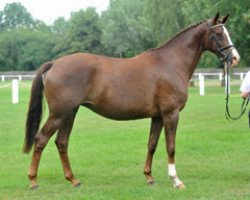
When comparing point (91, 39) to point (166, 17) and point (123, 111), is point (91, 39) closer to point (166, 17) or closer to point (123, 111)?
point (166, 17)

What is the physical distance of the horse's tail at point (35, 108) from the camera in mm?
7695

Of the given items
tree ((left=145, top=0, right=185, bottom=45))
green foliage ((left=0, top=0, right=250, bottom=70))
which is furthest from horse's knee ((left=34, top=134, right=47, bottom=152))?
green foliage ((left=0, top=0, right=250, bottom=70))

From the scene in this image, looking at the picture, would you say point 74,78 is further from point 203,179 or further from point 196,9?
point 196,9

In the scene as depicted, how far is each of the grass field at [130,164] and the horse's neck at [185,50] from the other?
5.82 ft

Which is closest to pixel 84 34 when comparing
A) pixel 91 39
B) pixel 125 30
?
pixel 91 39

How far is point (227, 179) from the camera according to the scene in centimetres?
809

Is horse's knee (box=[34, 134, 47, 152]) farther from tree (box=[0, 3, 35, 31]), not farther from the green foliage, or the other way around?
tree (box=[0, 3, 35, 31])

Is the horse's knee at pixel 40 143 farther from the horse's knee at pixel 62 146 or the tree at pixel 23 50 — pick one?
the tree at pixel 23 50

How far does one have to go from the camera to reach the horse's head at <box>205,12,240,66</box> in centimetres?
774

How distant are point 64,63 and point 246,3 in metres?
21.6

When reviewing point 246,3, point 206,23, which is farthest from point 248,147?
point 246,3

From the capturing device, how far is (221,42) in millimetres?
7832

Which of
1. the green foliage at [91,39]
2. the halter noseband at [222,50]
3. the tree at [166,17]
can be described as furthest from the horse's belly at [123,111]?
the green foliage at [91,39]

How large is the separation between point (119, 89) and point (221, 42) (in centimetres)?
172
